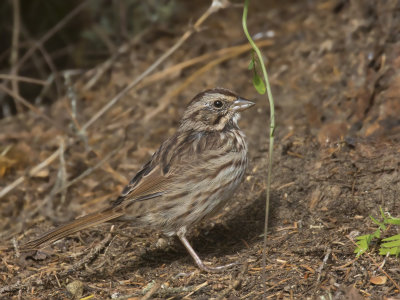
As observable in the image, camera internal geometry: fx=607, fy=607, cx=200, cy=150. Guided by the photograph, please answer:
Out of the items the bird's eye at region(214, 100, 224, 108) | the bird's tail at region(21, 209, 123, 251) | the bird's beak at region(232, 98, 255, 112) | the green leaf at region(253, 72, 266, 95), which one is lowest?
the bird's tail at region(21, 209, 123, 251)

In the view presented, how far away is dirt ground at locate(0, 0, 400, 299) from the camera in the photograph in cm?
427

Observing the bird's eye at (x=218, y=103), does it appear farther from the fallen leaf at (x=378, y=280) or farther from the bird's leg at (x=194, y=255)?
the fallen leaf at (x=378, y=280)

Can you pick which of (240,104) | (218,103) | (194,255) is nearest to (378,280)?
(194,255)

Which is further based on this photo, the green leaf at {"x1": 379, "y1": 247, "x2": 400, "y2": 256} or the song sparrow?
the song sparrow

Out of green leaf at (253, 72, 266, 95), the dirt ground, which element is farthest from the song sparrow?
green leaf at (253, 72, 266, 95)

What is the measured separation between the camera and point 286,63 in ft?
24.3

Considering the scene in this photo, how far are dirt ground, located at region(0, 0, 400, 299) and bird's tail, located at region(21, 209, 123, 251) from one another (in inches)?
10.6

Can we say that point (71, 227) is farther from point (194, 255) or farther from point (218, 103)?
point (218, 103)

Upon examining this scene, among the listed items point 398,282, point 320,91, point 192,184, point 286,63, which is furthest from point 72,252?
point 286,63

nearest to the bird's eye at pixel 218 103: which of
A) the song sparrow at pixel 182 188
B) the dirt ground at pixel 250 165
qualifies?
the song sparrow at pixel 182 188

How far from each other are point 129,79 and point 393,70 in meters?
3.51

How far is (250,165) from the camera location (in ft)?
19.0

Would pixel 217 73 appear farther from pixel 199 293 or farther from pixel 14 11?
pixel 199 293

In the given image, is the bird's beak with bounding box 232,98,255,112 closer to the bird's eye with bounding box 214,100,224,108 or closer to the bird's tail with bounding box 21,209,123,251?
the bird's eye with bounding box 214,100,224,108
